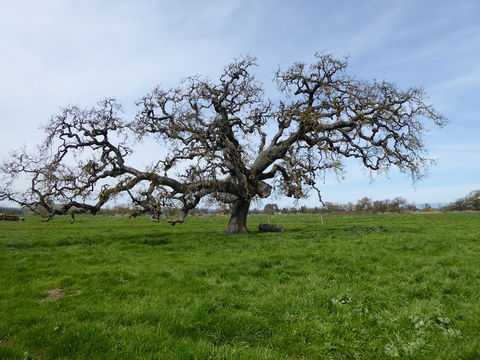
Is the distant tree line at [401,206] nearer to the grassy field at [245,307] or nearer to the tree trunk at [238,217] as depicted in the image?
the tree trunk at [238,217]

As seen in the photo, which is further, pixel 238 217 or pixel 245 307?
pixel 238 217

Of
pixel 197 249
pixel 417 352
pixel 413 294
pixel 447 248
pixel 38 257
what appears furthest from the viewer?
Result: pixel 197 249

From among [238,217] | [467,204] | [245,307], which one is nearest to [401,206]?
[467,204]

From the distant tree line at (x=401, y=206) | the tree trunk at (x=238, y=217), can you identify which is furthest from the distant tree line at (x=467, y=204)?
the tree trunk at (x=238, y=217)

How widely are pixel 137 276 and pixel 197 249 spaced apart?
21.0 feet

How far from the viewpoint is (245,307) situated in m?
7.56

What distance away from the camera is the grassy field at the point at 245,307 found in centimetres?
551

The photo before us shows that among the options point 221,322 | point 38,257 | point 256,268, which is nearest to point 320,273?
point 256,268

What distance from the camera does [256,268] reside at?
11492 mm

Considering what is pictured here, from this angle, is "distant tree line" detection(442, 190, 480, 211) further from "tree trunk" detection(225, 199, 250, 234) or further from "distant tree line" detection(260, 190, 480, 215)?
"tree trunk" detection(225, 199, 250, 234)

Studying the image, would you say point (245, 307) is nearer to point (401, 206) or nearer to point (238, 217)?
point (238, 217)

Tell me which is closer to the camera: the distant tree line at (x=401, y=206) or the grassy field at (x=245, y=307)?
the grassy field at (x=245, y=307)

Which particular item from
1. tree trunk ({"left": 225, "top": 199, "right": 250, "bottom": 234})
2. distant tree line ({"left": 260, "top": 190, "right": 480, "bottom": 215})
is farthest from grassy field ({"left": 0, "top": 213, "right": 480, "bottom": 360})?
distant tree line ({"left": 260, "top": 190, "right": 480, "bottom": 215})

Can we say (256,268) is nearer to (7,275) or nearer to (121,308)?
(121,308)
